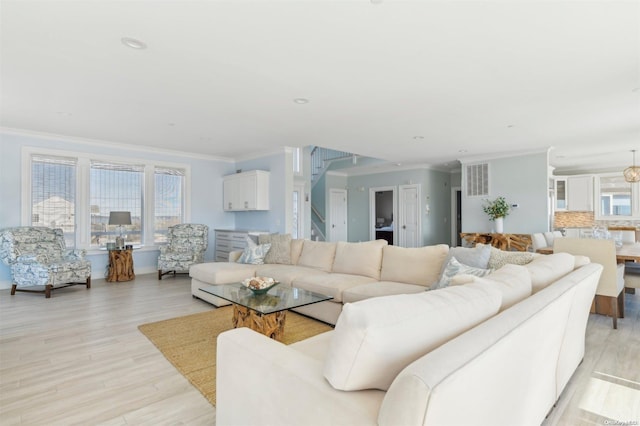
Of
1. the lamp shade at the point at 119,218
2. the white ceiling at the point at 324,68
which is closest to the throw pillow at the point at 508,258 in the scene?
the white ceiling at the point at 324,68

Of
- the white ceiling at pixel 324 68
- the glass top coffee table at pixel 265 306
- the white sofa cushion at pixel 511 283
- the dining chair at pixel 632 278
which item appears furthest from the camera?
the dining chair at pixel 632 278

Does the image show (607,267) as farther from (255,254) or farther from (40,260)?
(40,260)

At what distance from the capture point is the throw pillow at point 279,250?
491 cm

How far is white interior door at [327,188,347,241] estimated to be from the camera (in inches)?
408

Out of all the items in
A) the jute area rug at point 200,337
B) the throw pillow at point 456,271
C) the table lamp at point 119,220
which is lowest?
the jute area rug at point 200,337

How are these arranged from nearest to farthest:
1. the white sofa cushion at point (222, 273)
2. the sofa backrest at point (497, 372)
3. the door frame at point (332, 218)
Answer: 1. the sofa backrest at point (497, 372)
2. the white sofa cushion at point (222, 273)
3. the door frame at point (332, 218)

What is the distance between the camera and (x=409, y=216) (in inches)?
368

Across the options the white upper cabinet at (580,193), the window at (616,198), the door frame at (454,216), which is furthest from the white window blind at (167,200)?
the window at (616,198)

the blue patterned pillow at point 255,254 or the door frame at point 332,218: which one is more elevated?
the door frame at point 332,218

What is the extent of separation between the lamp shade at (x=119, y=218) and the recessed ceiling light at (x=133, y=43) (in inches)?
162

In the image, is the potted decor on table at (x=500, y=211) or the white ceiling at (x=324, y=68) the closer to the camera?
the white ceiling at (x=324, y=68)

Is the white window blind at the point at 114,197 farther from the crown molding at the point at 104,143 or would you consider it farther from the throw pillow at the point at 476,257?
the throw pillow at the point at 476,257

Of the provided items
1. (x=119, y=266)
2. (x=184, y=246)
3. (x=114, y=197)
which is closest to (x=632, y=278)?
(x=184, y=246)

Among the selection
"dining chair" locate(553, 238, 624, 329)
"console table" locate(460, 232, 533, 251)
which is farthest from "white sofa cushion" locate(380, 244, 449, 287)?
"console table" locate(460, 232, 533, 251)
